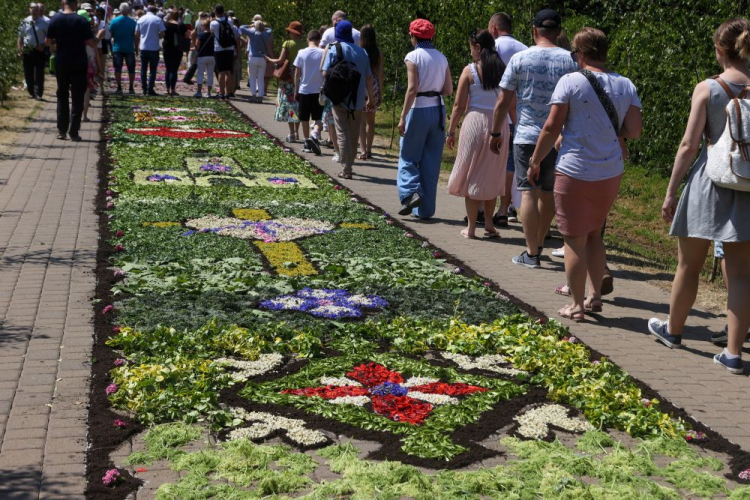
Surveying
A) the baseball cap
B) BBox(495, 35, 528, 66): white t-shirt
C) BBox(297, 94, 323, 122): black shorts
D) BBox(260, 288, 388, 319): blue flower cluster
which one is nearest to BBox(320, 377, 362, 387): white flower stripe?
BBox(260, 288, 388, 319): blue flower cluster

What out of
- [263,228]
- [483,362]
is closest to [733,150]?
[483,362]

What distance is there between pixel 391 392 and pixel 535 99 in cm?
385

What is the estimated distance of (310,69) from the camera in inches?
603

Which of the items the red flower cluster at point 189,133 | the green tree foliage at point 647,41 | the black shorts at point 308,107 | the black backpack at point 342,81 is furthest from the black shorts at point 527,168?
the red flower cluster at point 189,133

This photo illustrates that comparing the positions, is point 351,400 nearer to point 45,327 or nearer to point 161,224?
point 45,327

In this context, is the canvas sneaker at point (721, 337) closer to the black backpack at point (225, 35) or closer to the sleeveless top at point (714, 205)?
the sleeveless top at point (714, 205)

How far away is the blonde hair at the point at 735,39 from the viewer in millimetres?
6062

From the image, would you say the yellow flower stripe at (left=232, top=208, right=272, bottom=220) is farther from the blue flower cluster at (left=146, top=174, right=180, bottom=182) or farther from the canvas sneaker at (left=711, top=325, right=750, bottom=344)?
the canvas sneaker at (left=711, top=325, right=750, bottom=344)

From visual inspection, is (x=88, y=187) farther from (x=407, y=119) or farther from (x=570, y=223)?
(x=570, y=223)

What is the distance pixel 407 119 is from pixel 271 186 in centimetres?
266

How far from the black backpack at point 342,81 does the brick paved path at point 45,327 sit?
10.5 feet

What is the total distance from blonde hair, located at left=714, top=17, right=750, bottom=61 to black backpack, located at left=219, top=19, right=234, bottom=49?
63.4ft

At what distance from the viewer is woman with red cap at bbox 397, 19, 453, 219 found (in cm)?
1061

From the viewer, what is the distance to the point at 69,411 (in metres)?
5.15
